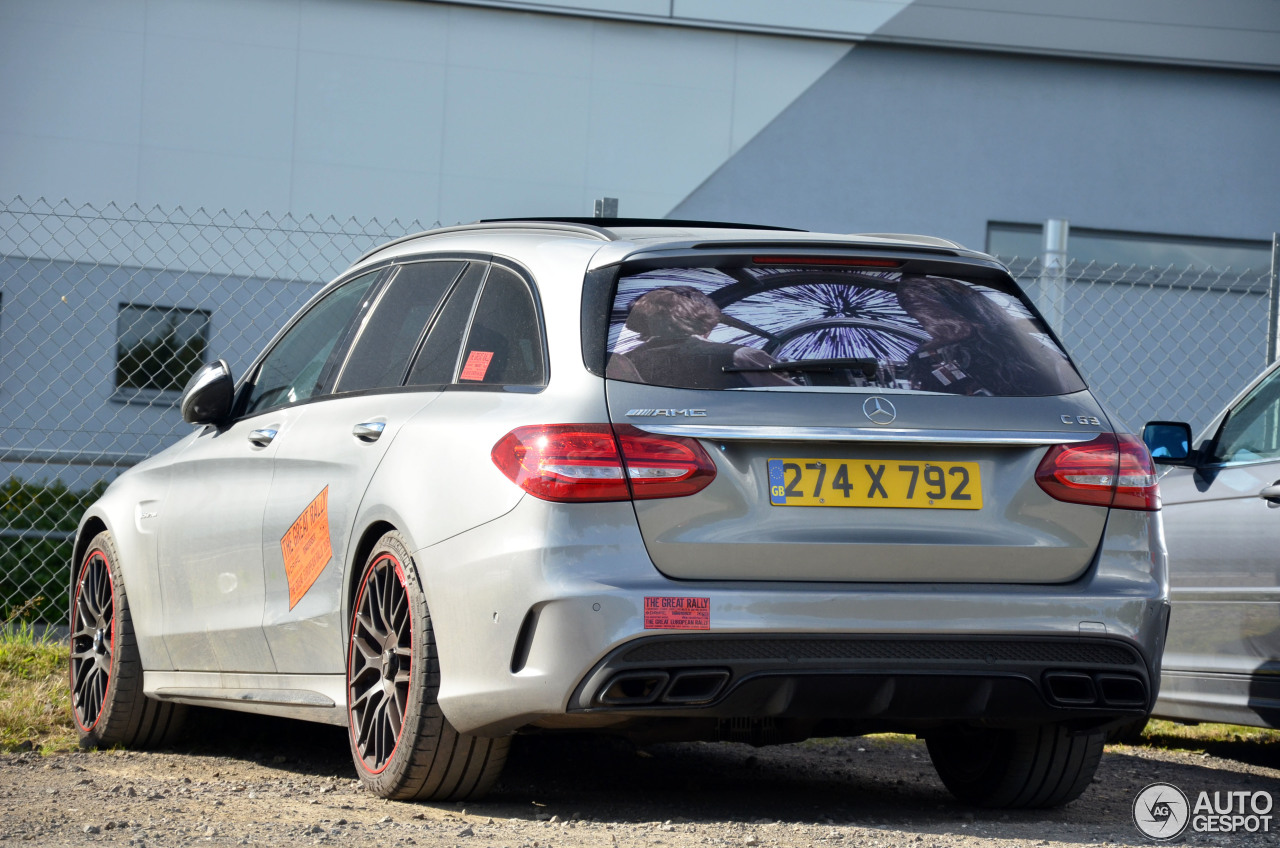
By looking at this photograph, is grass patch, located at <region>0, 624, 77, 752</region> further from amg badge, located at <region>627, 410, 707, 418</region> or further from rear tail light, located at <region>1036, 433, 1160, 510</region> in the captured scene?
rear tail light, located at <region>1036, 433, 1160, 510</region>

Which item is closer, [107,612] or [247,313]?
[107,612]

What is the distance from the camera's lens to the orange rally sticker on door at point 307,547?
4.60m

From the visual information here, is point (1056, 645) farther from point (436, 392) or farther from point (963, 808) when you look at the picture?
point (436, 392)

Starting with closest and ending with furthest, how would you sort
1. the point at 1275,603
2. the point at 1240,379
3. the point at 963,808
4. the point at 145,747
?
the point at 963,808, the point at 1275,603, the point at 145,747, the point at 1240,379

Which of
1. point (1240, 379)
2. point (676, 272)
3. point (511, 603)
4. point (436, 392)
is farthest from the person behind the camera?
point (1240, 379)

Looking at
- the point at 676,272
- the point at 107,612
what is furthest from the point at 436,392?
the point at 107,612

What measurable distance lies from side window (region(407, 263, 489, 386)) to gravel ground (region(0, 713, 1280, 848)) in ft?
3.83

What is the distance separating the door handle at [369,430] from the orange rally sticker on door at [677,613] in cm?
113

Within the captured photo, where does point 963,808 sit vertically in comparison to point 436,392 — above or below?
below

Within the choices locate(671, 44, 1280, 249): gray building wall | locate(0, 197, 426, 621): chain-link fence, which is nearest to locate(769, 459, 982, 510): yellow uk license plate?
locate(0, 197, 426, 621): chain-link fence

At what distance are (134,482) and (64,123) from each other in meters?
10.8

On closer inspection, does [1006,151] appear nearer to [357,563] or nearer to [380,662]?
[357,563]

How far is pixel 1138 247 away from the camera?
1706cm

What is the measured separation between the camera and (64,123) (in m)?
15.5
